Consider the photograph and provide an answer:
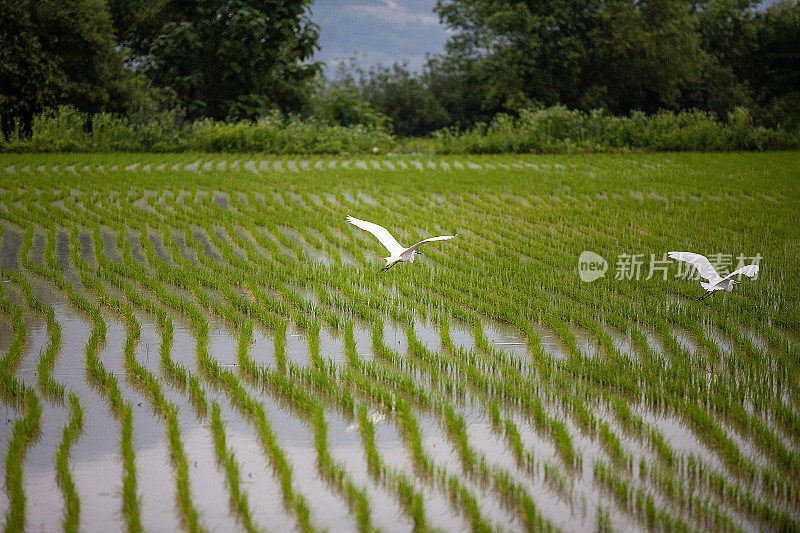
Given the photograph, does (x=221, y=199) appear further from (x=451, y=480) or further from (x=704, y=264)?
(x=451, y=480)

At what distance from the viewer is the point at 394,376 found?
13.5ft

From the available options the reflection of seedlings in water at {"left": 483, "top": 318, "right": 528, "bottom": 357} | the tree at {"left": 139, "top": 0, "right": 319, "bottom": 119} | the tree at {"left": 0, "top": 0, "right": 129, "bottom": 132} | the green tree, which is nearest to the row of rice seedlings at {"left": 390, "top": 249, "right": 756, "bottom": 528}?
the reflection of seedlings in water at {"left": 483, "top": 318, "right": 528, "bottom": 357}

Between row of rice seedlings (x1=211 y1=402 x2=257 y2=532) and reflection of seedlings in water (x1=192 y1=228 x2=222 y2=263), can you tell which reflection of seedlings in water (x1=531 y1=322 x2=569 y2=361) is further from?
reflection of seedlings in water (x1=192 y1=228 x2=222 y2=263)

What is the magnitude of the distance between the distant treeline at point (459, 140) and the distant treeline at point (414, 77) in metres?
0.05

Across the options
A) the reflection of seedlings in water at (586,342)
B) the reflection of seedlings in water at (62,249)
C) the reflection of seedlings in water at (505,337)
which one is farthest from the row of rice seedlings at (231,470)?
the reflection of seedlings in water at (62,249)

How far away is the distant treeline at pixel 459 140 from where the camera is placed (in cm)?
1725

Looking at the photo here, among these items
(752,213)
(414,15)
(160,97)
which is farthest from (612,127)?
(414,15)

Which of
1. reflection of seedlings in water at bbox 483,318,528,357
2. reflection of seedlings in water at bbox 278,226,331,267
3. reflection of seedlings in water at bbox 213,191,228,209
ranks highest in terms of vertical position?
reflection of seedlings in water at bbox 213,191,228,209

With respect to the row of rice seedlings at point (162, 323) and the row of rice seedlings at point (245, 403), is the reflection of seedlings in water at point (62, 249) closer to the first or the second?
the row of rice seedlings at point (162, 323)

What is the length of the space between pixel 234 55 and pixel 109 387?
1999cm

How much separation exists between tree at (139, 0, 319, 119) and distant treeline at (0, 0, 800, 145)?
49 millimetres

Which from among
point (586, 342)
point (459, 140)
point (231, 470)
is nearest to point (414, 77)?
point (459, 140)

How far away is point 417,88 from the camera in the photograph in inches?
1188

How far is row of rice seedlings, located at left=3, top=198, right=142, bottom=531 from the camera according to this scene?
282 centimetres
